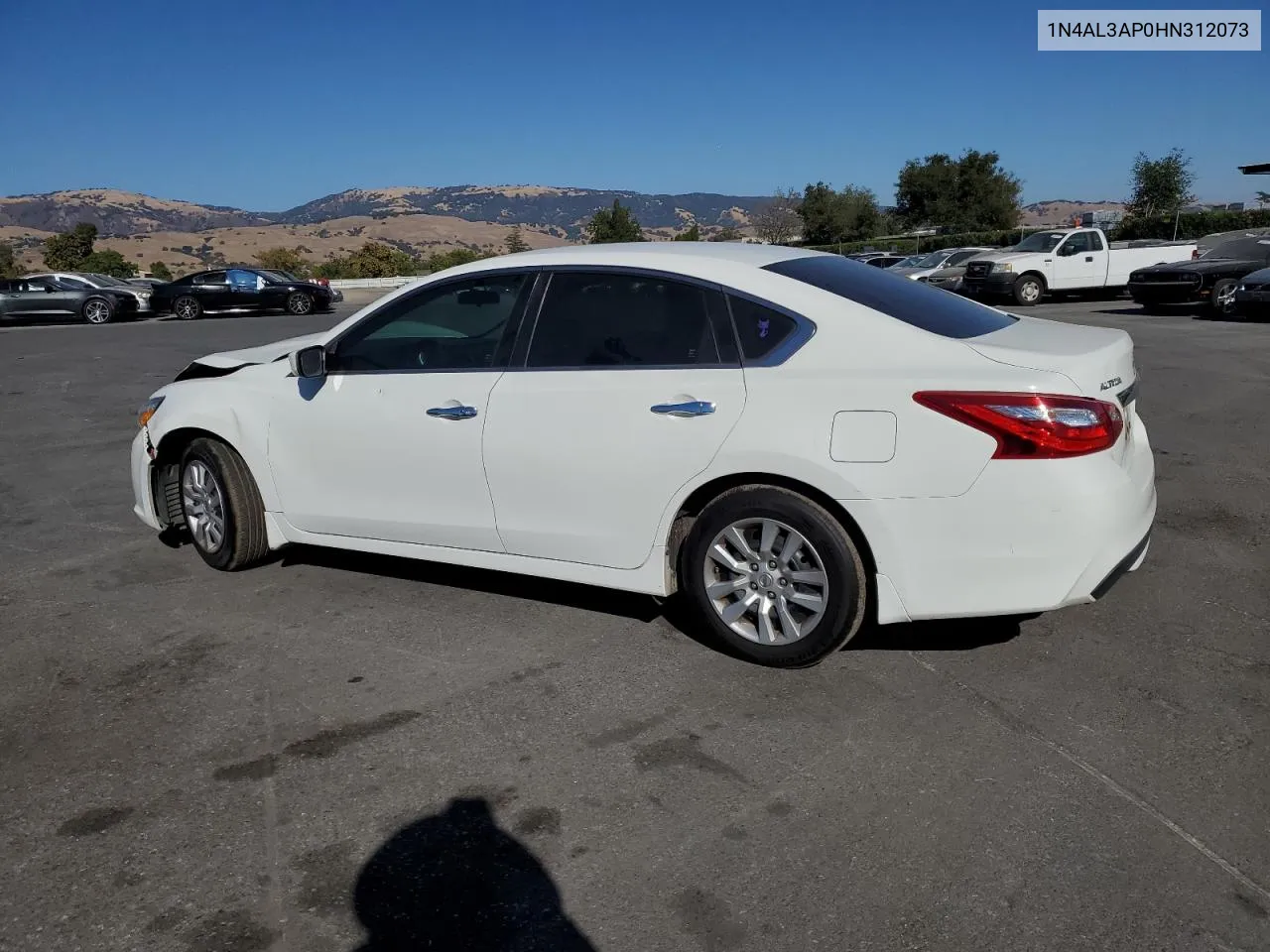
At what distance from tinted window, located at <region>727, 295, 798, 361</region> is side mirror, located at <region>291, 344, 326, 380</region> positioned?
6.68 feet

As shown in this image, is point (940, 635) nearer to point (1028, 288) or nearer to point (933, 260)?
point (1028, 288)

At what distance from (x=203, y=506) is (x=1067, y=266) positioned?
2258cm

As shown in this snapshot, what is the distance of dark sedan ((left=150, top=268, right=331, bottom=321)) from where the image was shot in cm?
2733

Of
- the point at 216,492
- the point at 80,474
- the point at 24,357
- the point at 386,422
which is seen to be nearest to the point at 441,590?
the point at 386,422

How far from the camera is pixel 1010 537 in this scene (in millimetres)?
3652

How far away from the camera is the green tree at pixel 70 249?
52.6 m

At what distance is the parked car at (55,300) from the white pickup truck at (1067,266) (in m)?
21.9

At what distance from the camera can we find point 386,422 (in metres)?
4.76

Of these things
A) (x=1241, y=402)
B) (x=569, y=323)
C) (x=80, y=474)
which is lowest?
(x=1241, y=402)

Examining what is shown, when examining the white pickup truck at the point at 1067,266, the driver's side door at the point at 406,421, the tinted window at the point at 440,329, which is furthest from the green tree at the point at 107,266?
the tinted window at the point at 440,329

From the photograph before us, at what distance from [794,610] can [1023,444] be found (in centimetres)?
107

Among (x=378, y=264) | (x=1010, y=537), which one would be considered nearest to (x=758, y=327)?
(x=1010, y=537)

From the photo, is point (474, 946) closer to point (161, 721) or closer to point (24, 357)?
point (161, 721)

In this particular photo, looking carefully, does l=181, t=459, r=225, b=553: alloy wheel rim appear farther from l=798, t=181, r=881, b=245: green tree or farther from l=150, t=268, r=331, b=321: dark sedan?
l=798, t=181, r=881, b=245: green tree
